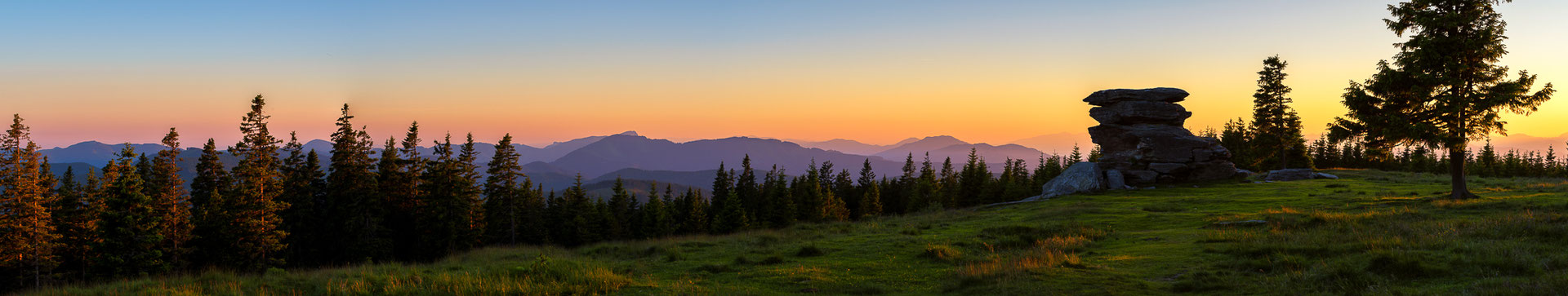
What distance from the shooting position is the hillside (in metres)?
11.3

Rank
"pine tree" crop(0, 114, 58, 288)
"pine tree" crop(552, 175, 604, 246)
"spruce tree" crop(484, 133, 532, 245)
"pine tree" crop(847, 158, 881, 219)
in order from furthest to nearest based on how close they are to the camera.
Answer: "pine tree" crop(847, 158, 881, 219), "pine tree" crop(552, 175, 604, 246), "spruce tree" crop(484, 133, 532, 245), "pine tree" crop(0, 114, 58, 288)

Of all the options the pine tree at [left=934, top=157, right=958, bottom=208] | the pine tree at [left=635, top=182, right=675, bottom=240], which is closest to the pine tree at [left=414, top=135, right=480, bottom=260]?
the pine tree at [left=635, top=182, right=675, bottom=240]

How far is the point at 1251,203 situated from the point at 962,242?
19933 mm

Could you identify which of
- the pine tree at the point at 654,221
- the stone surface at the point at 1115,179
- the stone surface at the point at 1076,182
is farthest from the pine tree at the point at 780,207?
the stone surface at the point at 1115,179

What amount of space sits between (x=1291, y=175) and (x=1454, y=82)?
2583 centimetres

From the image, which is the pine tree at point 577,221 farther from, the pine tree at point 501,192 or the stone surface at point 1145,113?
the stone surface at point 1145,113

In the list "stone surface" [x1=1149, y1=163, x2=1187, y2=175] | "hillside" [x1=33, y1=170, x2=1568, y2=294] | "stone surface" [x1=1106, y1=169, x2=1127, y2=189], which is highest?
"stone surface" [x1=1149, y1=163, x2=1187, y2=175]

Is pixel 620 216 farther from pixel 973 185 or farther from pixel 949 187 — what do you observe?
pixel 949 187

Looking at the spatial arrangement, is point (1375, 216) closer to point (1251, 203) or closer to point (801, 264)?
point (1251, 203)

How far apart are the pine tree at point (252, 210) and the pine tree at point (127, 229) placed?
3.53 meters

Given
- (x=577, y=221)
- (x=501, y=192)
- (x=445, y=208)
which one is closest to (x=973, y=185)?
(x=577, y=221)

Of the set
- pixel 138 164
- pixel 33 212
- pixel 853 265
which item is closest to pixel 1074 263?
pixel 853 265

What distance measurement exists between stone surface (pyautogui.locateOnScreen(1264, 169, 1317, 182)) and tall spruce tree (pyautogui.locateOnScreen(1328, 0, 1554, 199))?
74.1 ft

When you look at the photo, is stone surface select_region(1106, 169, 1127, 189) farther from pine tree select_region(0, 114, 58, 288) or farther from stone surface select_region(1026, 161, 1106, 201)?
pine tree select_region(0, 114, 58, 288)
